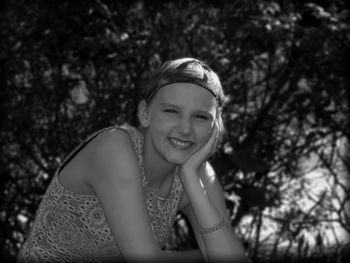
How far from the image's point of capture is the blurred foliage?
357cm

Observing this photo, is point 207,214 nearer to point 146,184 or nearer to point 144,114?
point 146,184

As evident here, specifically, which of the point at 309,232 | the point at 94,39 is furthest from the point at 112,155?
the point at 309,232

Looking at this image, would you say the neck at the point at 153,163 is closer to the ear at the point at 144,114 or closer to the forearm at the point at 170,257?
the ear at the point at 144,114

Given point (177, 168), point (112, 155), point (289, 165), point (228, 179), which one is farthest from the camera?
point (289, 165)

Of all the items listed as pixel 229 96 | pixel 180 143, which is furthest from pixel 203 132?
pixel 229 96

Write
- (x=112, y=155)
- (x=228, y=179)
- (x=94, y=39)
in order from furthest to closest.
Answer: (x=228, y=179) → (x=94, y=39) → (x=112, y=155)

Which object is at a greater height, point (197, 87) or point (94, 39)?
point (197, 87)

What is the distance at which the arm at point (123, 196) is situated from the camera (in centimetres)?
198

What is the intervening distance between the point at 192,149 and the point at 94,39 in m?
1.51

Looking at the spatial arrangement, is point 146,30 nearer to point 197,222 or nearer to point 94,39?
point 94,39

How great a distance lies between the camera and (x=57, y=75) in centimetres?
405

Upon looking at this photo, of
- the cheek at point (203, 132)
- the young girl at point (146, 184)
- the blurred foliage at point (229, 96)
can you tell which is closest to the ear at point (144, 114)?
the young girl at point (146, 184)

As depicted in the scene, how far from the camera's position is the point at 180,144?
2217 millimetres

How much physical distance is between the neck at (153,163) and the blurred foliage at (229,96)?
1.18 metres
